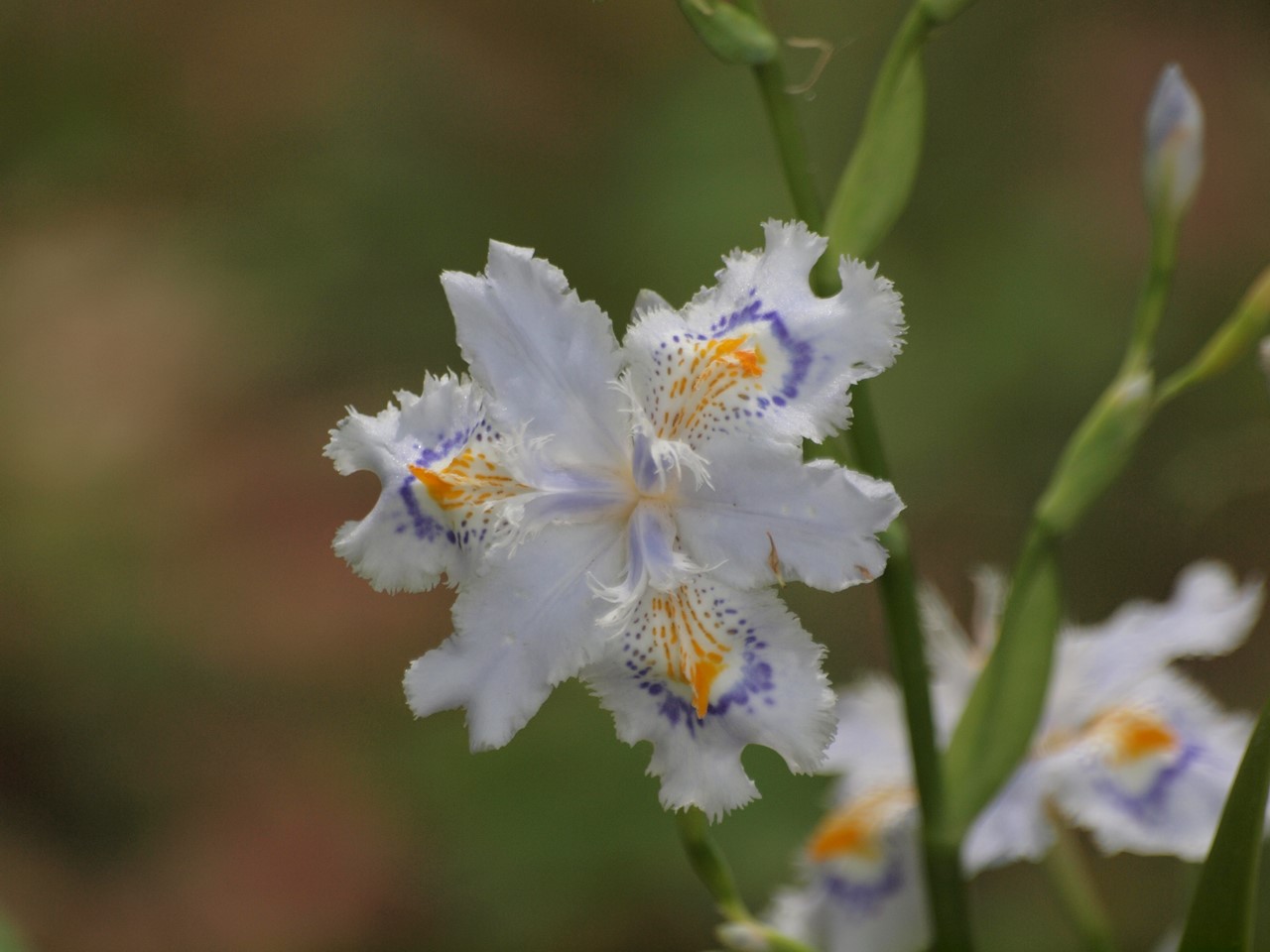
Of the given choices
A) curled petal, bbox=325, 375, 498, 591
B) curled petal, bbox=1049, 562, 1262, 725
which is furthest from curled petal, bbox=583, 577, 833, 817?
curled petal, bbox=1049, 562, 1262, 725

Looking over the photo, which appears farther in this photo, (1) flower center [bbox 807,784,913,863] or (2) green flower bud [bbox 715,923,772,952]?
(1) flower center [bbox 807,784,913,863]

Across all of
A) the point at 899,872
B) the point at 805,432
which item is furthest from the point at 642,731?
the point at 899,872

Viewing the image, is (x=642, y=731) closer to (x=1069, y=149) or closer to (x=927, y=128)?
(x=927, y=128)

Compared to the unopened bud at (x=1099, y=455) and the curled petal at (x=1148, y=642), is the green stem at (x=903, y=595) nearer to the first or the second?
the unopened bud at (x=1099, y=455)

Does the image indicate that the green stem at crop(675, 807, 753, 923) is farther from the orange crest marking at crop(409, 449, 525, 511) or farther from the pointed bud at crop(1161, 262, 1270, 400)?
the pointed bud at crop(1161, 262, 1270, 400)

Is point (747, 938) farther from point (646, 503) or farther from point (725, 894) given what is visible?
point (646, 503)

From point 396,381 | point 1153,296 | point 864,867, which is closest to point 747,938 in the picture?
point 864,867
